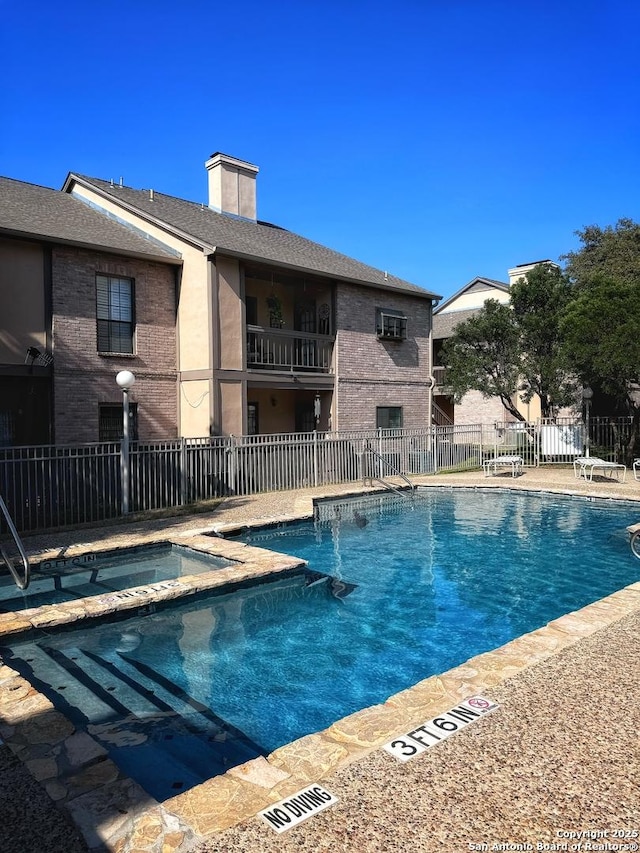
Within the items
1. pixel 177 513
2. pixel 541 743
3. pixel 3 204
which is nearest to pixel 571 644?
pixel 541 743

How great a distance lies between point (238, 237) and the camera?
18656mm

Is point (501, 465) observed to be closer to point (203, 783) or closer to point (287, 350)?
point (287, 350)

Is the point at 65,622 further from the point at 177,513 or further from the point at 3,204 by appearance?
the point at 3,204

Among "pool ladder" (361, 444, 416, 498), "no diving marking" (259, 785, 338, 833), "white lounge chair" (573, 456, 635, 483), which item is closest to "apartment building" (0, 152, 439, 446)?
"pool ladder" (361, 444, 416, 498)

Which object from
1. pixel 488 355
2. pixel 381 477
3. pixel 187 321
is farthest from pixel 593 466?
pixel 187 321

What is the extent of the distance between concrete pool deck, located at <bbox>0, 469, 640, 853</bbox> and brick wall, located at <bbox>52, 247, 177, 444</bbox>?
10767 mm

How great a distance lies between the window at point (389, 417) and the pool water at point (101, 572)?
491 inches

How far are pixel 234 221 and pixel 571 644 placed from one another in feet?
63.4

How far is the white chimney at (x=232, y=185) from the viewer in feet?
70.4

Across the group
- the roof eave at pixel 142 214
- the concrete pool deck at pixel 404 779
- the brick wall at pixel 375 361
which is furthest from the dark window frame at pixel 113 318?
the concrete pool deck at pixel 404 779

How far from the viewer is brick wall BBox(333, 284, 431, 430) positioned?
2008cm

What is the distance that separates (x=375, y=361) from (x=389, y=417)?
7.34 ft

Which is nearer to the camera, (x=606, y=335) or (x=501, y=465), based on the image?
(x=606, y=335)

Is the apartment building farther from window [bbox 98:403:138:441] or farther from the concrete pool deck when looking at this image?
the concrete pool deck
